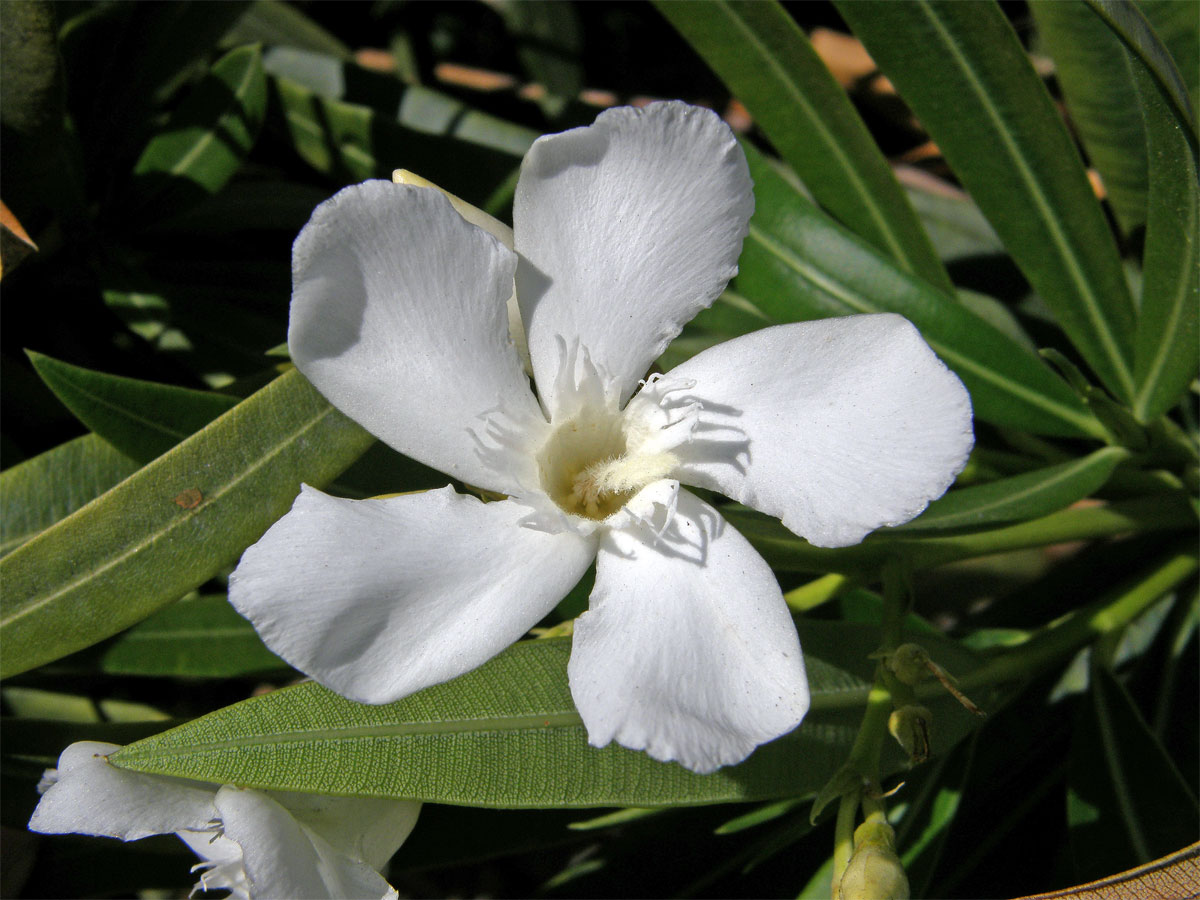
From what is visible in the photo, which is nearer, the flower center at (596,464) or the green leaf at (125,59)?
the flower center at (596,464)

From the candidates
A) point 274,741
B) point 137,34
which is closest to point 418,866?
point 274,741

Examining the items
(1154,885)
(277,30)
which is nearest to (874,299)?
(1154,885)

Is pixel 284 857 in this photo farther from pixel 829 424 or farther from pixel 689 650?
pixel 829 424

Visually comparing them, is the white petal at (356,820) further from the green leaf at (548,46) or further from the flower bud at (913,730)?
the green leaf at (548,46)

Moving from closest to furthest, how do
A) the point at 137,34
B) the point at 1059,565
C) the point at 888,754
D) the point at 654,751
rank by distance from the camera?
the point at 654,751
the point at 888,754
the point at 137,34
the point at 1059,565

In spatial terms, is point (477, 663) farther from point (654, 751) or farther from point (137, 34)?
point (137, 34)

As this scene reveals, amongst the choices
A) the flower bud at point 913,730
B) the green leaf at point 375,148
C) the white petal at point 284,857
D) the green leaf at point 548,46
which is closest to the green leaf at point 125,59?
the green leaf at point 375,148
